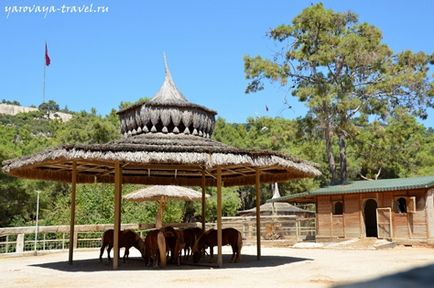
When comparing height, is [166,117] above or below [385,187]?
above

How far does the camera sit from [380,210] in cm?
2262

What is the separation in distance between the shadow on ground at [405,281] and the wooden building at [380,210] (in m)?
21.4

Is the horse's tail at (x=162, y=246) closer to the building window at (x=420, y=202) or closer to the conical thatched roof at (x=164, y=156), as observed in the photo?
the conical thatched roof at (x=164, y=156)

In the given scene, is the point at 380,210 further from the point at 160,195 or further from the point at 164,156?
the point at 164,156

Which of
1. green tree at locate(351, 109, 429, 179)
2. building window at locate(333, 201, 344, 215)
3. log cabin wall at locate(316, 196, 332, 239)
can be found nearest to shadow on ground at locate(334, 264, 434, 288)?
log cabin wall at locate(316, 196, 332, 239)

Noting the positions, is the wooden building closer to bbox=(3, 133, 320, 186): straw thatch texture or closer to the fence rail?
the fence rail

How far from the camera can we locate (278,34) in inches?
1224

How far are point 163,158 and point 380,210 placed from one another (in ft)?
50.3

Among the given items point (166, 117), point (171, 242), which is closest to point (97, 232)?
point (171, 242)

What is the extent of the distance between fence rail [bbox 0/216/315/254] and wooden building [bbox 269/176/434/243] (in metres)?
1.87

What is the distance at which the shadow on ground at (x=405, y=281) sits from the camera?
0.84 metres

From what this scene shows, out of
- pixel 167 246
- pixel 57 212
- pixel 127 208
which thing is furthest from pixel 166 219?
pixel 167 246

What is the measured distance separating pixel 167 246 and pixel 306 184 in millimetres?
31071

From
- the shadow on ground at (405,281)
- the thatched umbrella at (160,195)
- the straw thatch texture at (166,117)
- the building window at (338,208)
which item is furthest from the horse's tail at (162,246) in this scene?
the building window at (338,208)
